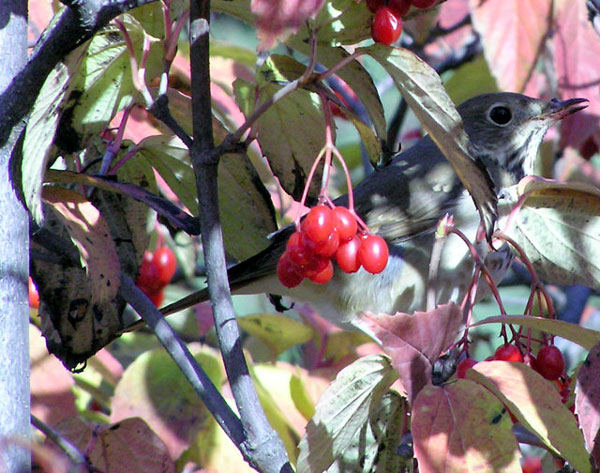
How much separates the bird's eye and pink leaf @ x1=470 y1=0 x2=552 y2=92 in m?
0.82

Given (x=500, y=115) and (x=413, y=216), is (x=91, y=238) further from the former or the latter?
(x=500, y=115)

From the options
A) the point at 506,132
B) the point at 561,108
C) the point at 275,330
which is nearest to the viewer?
the point at 275,330

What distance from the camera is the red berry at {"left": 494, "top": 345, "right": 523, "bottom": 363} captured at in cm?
108

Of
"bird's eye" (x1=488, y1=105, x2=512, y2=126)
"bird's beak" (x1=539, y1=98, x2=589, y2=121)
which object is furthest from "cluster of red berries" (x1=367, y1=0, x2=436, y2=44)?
"bird's eye" (x1=488, y1=105, x2=512, y2=126)

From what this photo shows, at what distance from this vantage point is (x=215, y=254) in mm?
823

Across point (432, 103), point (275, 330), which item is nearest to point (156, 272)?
point (275, 330)

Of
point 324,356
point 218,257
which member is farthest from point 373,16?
point 324,356

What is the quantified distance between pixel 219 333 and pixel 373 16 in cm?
36

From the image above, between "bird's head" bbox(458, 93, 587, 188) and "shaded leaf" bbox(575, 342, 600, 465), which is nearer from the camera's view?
"shaded leaf" bbox(575, 342, 600, 465)

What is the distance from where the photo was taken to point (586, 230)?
996 mm

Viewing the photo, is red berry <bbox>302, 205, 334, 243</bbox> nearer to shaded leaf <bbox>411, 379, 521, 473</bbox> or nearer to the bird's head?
shaded leaf <bbox>411, 379, 521, 473</bbox>

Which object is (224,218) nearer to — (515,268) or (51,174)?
(51,174)

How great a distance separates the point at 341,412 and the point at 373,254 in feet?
0.86

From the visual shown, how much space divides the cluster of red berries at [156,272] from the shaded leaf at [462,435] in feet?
3.74
